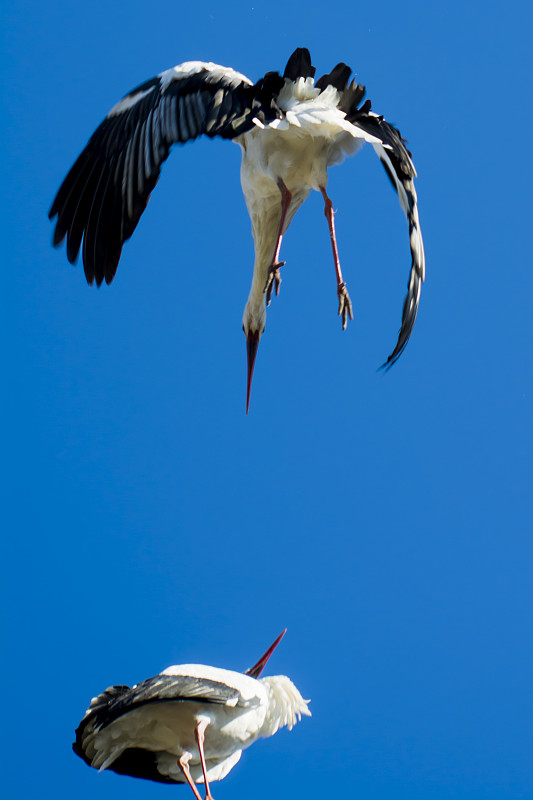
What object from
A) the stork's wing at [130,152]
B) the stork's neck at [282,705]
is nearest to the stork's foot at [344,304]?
the stork's wing at [130,152]

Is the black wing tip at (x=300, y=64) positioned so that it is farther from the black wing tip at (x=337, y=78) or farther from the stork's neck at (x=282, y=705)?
the stork's neck at (x=282, y=705)

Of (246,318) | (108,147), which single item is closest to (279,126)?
(108,147)

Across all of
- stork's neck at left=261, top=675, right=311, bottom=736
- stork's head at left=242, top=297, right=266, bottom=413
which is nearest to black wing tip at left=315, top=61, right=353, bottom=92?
stork's head at left=242, top=297, right=266, bottom=413

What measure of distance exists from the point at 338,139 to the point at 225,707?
1.46 m

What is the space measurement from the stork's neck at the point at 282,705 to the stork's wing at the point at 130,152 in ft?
4.20

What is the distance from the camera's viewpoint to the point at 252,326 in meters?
2.97

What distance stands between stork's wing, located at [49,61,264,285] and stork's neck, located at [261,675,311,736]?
4.20 feet

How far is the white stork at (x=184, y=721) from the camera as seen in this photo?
2.61 m

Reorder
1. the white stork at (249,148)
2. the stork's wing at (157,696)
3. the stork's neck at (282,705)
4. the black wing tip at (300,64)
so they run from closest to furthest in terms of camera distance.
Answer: the white stork at (249,148)
the black wing tip at (300,64)
the stork's wing at (157,696)
the stork's neck at (282,705)

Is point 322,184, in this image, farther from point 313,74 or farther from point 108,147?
point 108,147

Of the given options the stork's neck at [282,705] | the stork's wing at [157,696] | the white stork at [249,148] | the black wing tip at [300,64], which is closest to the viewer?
the white stork at [249,148]

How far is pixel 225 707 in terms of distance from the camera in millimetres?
2746

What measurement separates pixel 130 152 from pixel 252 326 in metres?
0.68

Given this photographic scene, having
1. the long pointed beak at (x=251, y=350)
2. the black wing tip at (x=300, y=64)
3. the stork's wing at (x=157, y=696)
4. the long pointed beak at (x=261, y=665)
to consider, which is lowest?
the stork's wing at (x=157, y=696)
